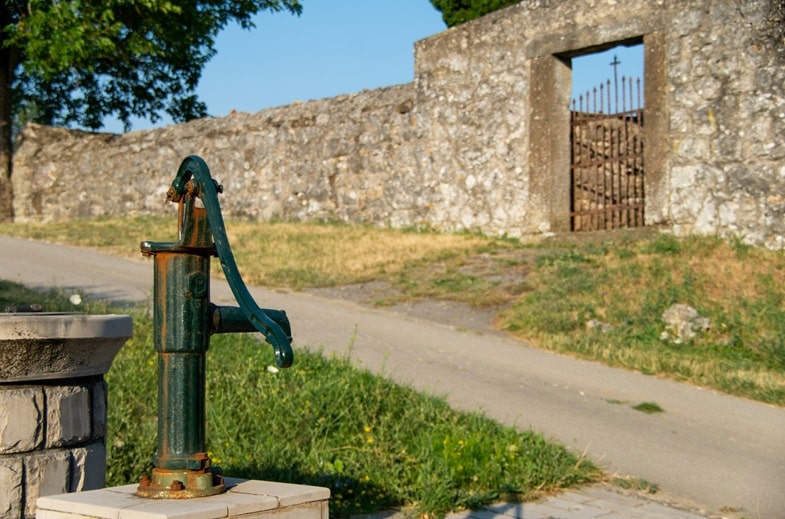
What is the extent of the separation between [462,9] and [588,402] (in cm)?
1655

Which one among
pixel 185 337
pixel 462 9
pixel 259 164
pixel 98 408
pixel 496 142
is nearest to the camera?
pixel 185 337

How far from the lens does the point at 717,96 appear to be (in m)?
10.5

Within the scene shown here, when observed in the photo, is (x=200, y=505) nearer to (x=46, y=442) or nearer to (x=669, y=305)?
(x=46, y=442)

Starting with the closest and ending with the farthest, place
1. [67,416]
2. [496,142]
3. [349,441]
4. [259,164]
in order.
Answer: [67,416], [349,441], [496,142], [259,164]

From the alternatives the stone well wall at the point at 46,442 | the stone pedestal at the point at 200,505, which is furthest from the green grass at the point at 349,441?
the stone pedestal at the point at 200,505

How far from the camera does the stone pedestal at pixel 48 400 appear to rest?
3045 mm

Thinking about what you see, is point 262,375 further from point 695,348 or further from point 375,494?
point 695,348

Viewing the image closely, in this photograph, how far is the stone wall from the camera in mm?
10289

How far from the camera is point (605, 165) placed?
1199 centimetres

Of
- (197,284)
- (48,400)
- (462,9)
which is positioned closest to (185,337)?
(197,284)

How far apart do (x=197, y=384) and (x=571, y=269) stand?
7.93 m

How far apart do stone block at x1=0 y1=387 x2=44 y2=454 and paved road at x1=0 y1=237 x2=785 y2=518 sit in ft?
10.8

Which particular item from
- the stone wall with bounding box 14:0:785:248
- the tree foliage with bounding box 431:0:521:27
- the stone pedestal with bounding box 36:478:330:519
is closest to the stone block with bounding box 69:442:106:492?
the stone pedestal with bounding box 36:478:330:519

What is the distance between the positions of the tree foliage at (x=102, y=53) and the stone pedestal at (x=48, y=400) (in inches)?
549
